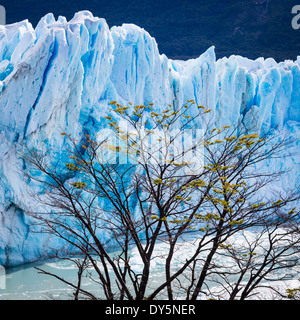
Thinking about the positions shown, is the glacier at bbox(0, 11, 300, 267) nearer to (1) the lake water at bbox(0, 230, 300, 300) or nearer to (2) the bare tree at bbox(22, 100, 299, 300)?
(1) the lake water at bbox(0, 230, 300, 300)

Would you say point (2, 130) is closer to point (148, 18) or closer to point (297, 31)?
point (297, 31)

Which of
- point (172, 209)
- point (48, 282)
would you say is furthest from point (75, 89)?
point (172, 209)

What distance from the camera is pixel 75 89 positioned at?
29.9 ft

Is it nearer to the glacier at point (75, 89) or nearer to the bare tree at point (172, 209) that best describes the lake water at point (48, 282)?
the bare tree at point (172, 209)

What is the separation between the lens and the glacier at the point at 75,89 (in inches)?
320

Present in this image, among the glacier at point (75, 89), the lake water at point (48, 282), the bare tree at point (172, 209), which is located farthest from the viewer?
the glacier at point (75, 89)

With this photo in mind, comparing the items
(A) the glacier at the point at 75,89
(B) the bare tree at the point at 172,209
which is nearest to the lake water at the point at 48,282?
(B) the bare tree at the point at 172,209

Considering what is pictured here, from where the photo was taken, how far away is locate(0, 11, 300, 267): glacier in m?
8.14

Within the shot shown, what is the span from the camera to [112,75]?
1105 centimetres

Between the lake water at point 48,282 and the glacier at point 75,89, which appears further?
the glacier at point 75,89

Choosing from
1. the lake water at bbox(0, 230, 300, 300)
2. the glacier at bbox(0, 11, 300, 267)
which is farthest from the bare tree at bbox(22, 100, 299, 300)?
the glacier at bbox(0, 11, 300, 267)

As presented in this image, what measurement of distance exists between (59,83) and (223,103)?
23.6 ft

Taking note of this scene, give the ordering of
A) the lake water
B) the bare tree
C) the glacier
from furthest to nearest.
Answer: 1. the glacier
2. the lake water
3. the bare tree

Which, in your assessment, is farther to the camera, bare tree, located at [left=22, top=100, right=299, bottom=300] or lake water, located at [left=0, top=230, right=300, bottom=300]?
lake water, located at [left=0, top=230, right=300, bottom=300]
